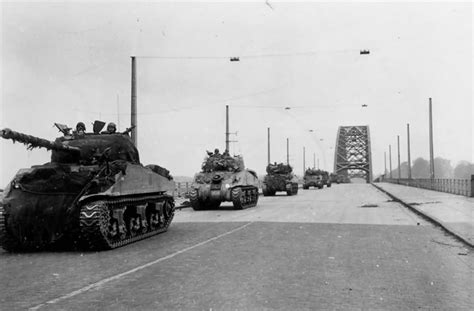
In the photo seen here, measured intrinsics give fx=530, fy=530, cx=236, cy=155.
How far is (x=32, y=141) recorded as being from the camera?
9656mm

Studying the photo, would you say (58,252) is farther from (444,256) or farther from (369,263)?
(444,256)

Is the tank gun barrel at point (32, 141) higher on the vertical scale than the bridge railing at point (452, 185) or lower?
higher

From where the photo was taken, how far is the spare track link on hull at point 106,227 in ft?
31.6

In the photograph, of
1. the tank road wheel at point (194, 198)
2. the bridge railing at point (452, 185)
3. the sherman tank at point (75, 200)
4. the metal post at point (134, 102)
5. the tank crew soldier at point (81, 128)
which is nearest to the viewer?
the sherman tank at point (75, 200)

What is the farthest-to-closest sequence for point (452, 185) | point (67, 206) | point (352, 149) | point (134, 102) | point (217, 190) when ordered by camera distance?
point (352, 149)
point (452, 185)
point (217, 190)
point (134, 102)
point (67, 206)

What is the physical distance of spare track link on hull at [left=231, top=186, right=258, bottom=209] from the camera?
21609mm

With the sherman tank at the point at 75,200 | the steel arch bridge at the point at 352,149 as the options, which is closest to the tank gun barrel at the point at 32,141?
the sherman tank at the point at 75,200

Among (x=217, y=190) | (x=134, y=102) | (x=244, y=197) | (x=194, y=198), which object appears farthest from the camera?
(x=244, y=197)

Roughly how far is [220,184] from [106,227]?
477 inches

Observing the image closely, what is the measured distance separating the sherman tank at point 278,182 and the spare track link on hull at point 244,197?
11900 millimetres

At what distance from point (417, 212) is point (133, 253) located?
12770 mm

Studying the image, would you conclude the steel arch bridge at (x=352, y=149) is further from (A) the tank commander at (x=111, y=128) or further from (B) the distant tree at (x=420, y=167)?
(A) the tank commander at (x=111, y=128)

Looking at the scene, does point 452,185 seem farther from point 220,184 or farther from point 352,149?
point 352,149

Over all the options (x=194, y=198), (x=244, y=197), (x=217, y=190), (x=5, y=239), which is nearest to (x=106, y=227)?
(x=5, y=239)
